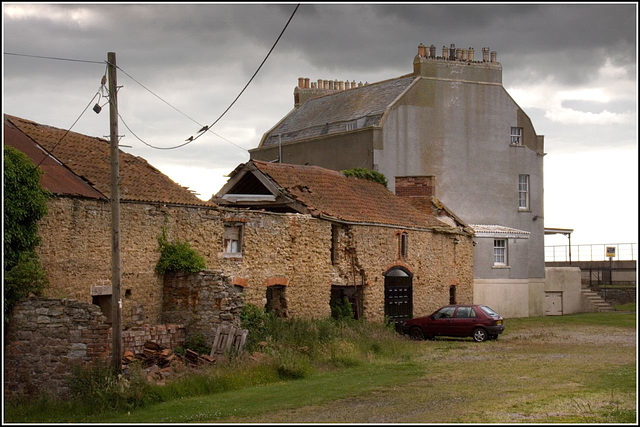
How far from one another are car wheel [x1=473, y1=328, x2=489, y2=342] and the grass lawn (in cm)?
337


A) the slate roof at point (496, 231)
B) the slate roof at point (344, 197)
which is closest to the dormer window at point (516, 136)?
the slate roof at point (496, 231)

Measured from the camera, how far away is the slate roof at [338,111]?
4478 centimetres

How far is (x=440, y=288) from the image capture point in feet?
122

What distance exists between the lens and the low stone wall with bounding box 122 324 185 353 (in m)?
23.1

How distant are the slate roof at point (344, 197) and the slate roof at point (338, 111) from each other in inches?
235

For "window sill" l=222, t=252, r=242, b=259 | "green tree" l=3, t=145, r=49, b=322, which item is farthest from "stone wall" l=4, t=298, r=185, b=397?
"window sill" l=222, t=252, r=242, b=259

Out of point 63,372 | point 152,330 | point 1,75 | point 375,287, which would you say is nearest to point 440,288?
point 375,287

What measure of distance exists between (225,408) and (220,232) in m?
9.32

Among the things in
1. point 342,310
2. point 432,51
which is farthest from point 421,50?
point 342,310

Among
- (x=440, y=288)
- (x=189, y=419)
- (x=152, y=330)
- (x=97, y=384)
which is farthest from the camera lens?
(x=440, y=288)

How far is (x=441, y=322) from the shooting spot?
3316cm

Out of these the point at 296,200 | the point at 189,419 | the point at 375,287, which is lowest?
the point at 189,419

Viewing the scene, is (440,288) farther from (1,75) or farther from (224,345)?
(1,75)

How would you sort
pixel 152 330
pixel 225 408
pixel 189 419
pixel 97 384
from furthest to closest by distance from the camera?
pixel 152 330
pixel 97 384
pixel 225 408
pixel 189 419
